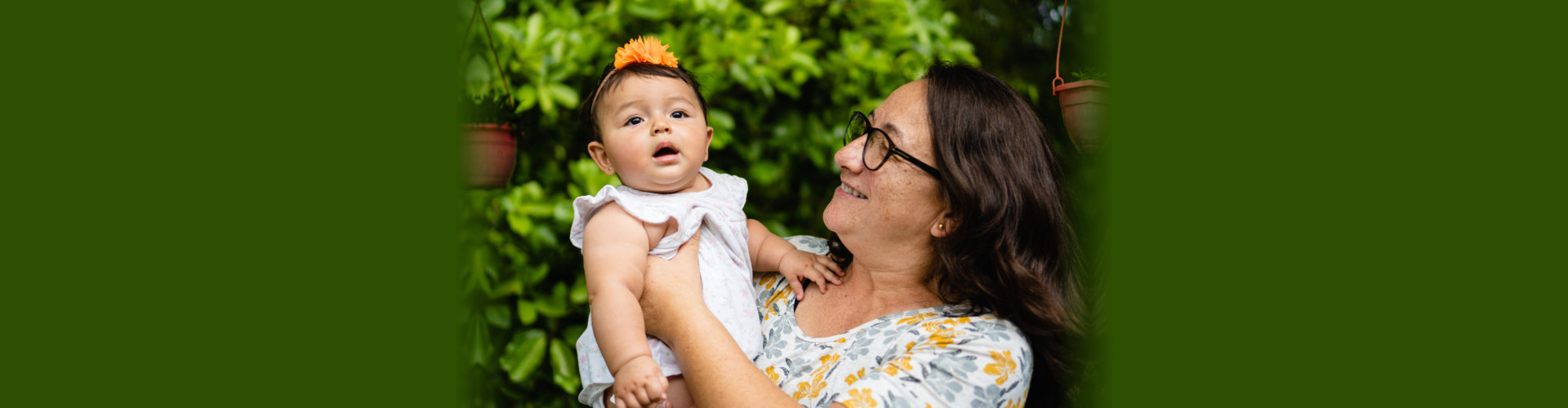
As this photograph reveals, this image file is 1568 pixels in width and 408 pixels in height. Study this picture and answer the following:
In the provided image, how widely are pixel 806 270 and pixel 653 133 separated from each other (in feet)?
1.36

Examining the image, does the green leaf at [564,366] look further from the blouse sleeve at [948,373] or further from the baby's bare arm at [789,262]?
the blouse sleeve at [948,373]

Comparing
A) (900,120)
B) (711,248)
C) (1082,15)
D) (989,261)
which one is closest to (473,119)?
(711,248)

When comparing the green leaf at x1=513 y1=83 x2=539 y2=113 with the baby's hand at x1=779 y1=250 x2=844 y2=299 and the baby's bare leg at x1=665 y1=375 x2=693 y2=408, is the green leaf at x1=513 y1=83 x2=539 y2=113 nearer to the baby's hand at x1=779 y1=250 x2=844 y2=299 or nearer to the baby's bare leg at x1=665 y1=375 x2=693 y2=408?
the baby's hand at x1=779 y1=250 x2=844 y2=299

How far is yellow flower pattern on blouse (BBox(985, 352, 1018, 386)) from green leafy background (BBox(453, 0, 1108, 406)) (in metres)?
0.54

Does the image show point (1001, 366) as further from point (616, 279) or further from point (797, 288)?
point (616, 279)

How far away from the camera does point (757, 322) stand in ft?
5.57

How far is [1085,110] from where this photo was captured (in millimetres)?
1616

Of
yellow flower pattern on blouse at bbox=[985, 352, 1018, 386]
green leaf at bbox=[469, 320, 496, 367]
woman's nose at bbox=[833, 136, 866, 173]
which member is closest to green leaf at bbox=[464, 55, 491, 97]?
green leaf at bbox=[469, 320, 496, 367]

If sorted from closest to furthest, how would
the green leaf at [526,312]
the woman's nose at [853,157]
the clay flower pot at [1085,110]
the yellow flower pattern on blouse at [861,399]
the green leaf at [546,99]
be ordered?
1. the yellow flower pattern on blouse at [861,399]
2. the clay flower pot at [1085,110]
3. the woman's nose at [853,157]
4. the green leaf at [546,99]
5. the green leaf at [526,312]

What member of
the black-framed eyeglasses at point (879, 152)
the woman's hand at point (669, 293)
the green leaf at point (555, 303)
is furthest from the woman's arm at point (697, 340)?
the green leaf at point (555, 303)

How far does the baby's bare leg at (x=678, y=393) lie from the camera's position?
1.55 metres

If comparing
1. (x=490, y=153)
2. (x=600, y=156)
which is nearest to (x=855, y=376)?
(x=600, y=156)

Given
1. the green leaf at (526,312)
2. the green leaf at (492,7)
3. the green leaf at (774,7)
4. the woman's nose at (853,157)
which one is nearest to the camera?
the woman's nose at (853,157)

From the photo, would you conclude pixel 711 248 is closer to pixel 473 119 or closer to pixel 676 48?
pixel 473 119
